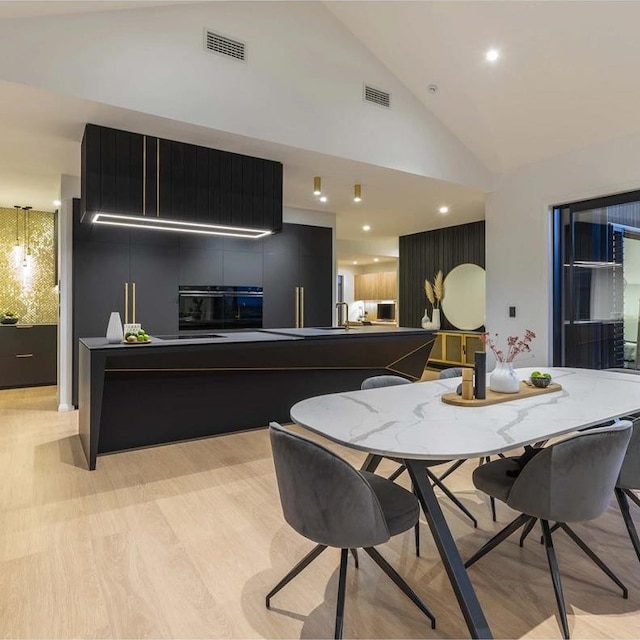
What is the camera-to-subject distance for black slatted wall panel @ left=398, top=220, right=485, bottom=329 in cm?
759

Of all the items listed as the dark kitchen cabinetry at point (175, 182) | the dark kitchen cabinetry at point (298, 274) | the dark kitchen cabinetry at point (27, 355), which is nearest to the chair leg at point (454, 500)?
the dark kitchen cabinetry at point (175, 182)

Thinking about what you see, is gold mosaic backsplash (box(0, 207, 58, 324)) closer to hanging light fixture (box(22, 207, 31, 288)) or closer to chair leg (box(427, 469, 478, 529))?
hanging light fixture (box(22, 207, 31, 288))

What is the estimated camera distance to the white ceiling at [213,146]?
3.23 metres

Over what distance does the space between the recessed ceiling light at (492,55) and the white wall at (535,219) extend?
139 cm

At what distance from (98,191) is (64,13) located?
1.10 metres

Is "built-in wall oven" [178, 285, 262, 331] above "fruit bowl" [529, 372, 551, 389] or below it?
above

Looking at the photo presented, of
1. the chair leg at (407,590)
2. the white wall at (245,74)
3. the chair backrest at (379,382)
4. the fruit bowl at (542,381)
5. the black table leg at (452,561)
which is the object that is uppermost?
the white wall at (245,74)

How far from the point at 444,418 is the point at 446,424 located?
95 millimetres

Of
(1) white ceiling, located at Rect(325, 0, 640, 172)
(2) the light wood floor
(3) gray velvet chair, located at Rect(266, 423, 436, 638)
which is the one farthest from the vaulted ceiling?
(3) gray velvet chair, located at Rect(266, 423, 436, 638)

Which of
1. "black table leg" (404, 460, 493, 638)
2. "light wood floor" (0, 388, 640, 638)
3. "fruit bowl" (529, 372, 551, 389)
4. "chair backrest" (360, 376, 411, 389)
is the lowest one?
"light wood floor" (0, 388, 640, 638)

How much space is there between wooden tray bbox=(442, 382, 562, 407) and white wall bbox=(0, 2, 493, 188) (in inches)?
102

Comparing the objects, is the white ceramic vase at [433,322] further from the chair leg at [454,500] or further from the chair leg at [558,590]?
the chair leg at [558,590]

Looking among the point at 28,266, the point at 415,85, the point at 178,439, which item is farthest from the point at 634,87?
the point at 28,266

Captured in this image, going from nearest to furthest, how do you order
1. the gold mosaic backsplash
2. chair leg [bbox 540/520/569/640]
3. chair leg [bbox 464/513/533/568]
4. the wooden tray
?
chair leg [bbox 540/520/569/640]
chair leg [bbox 464/513/533/568]
the wooden tray
the gold mosaic backsplash
